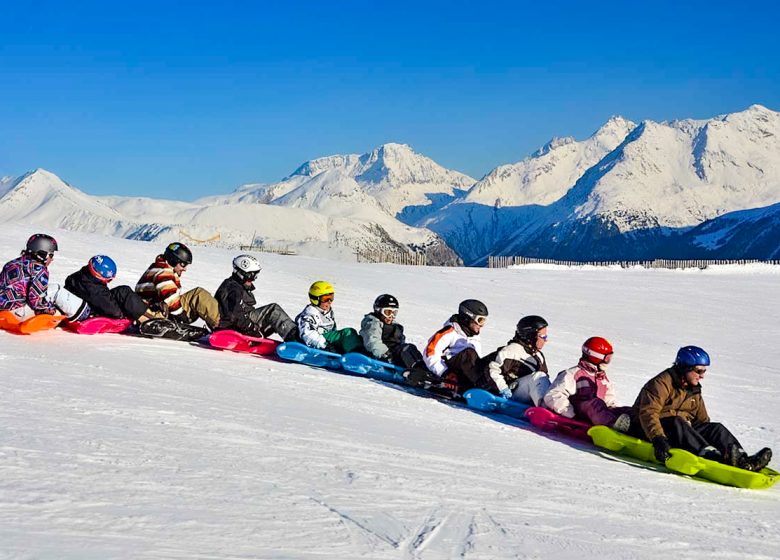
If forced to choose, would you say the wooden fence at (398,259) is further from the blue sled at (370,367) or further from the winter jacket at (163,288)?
the blue sled at (370,367)

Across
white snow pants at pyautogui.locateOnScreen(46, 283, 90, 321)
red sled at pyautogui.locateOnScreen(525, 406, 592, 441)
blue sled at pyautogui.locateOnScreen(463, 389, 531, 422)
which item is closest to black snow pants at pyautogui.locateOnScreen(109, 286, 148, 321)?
white snow pants at pyautogui.locateOnScreen(46, 283, 90, 321)

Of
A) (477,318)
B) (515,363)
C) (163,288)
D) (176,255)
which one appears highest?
(176,255)

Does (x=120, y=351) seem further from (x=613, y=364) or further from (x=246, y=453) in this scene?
(x=613, y=364)

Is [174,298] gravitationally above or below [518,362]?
above

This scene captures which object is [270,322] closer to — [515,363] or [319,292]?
[319,292]

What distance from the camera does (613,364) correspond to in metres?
15.9

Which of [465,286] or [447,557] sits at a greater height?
[465,286]

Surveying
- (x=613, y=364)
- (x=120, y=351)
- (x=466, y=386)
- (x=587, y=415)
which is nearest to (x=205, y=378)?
(x=120, y=351)

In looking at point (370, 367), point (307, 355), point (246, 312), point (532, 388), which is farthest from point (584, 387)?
point (246, 312)

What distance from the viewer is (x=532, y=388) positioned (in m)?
9.41

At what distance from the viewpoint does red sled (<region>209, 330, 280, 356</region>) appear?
1155 centimetres

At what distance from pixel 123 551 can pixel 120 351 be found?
657cm

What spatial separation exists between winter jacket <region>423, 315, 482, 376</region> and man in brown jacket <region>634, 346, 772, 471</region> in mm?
2874

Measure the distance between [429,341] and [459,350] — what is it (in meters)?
0.39
